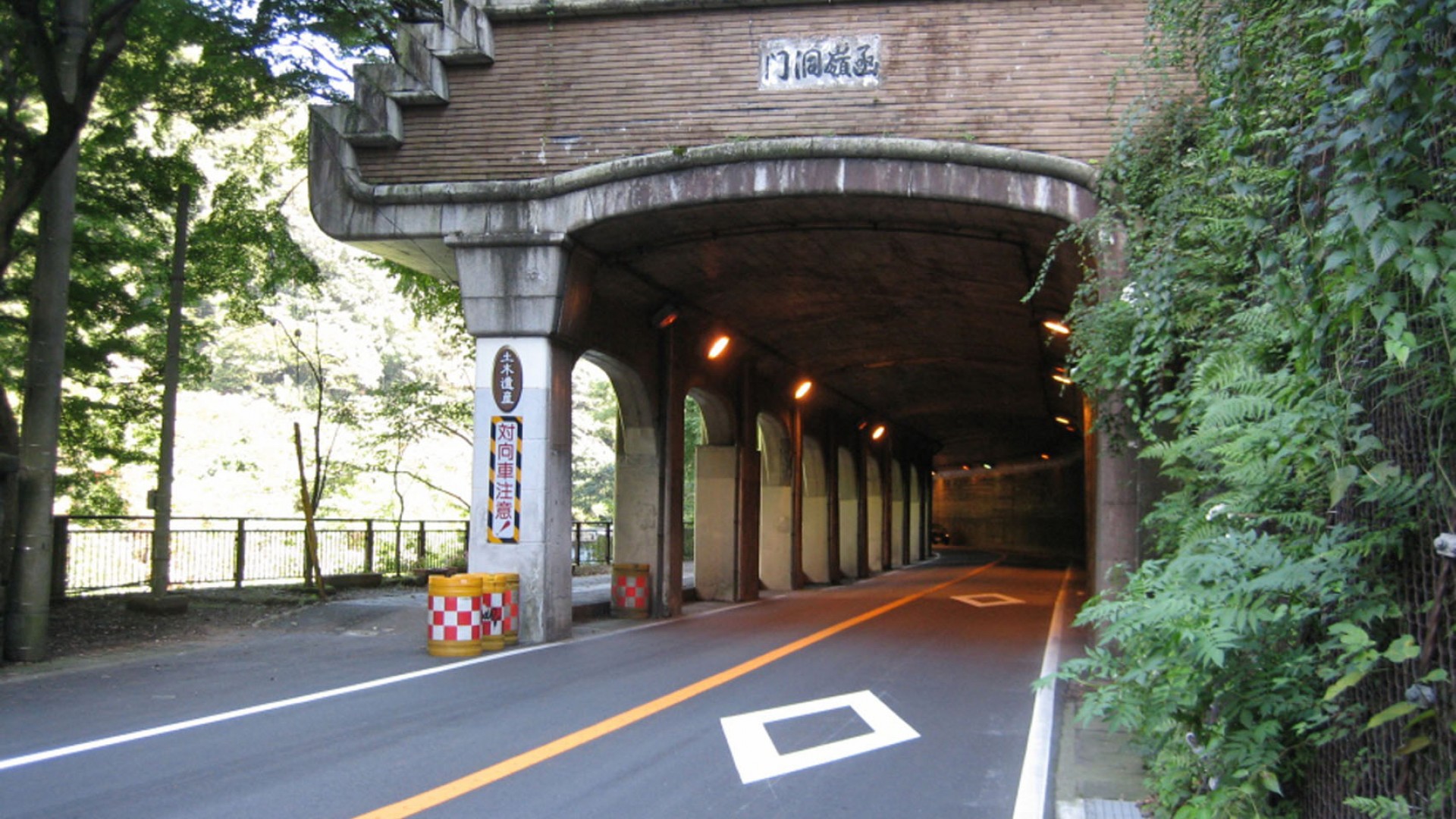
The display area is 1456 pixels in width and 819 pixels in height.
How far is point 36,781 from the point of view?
19.2ft

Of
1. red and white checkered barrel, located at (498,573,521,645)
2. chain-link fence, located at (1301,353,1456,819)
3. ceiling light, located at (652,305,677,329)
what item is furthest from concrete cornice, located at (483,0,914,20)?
chain-link fence, located at (1301,353,1456,819)

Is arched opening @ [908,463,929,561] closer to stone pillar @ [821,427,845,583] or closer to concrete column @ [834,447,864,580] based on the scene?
concrete column @ [834,447,864,580]

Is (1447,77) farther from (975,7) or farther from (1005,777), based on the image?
(975,7)

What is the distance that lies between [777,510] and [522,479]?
11861 mm

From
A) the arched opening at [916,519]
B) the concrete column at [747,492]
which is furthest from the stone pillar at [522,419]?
the arched opening at [916,519]

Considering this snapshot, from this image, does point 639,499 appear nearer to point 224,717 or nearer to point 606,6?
point 606,6

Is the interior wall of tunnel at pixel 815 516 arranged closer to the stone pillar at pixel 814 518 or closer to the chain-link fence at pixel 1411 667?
the stone pillar at pixel 814 518

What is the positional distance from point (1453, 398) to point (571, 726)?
18.7 ft

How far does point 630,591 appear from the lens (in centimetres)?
1587

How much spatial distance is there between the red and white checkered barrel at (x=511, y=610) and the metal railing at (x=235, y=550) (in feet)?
3.05

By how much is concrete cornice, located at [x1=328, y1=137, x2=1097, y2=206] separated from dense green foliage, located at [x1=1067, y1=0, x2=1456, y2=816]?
5.02m

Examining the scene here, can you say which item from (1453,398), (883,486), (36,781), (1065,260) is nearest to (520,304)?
(1065,260)

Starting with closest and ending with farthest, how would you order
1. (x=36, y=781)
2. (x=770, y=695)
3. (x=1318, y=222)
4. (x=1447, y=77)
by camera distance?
(x=1447, y=77), (x=1318, y=222), (x=36, y=781), (x=770, y=695)

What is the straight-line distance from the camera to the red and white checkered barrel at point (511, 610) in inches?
479
